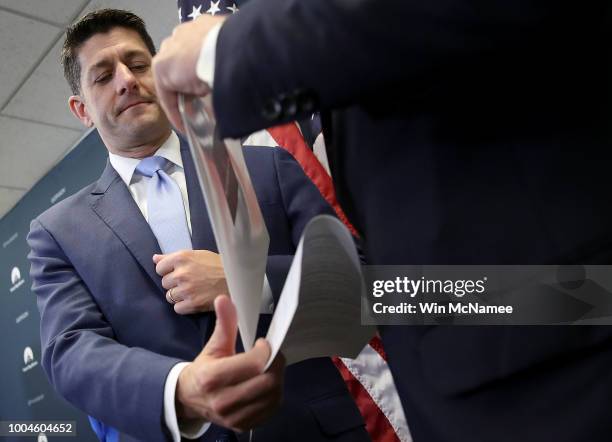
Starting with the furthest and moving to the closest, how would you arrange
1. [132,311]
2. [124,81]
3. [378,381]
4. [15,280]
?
[15,280], [378,381], [124,81], [132,311]

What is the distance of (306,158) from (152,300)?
773mm

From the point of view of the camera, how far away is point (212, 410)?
0.72 metres

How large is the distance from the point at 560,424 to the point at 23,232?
4.48 meters

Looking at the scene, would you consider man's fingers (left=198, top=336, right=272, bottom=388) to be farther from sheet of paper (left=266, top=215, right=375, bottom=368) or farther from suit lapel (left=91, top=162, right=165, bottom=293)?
suit lapel (left=91, top=162, right=165, bottom=293)

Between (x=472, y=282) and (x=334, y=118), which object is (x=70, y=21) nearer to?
(x=334, y=118)

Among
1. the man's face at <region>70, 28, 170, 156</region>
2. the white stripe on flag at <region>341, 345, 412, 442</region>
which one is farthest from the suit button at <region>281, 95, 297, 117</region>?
the white stripe on flag at <region>341, 345, 412, 442</region>

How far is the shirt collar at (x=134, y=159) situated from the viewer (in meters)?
1.30

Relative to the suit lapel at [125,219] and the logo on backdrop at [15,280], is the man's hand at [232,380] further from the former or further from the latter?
the logo on backdrop at [15,280]

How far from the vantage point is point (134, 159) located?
1.35m

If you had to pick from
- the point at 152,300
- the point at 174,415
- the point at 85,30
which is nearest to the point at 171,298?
the point at 152,300

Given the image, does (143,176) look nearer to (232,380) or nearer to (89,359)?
(89,359)

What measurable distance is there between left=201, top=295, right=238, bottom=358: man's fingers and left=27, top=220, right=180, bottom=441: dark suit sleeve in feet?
0.54

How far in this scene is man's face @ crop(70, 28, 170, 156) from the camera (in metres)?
1.37

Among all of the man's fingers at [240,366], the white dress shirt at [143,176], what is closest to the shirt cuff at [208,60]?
the man's fingers at [240,366]
